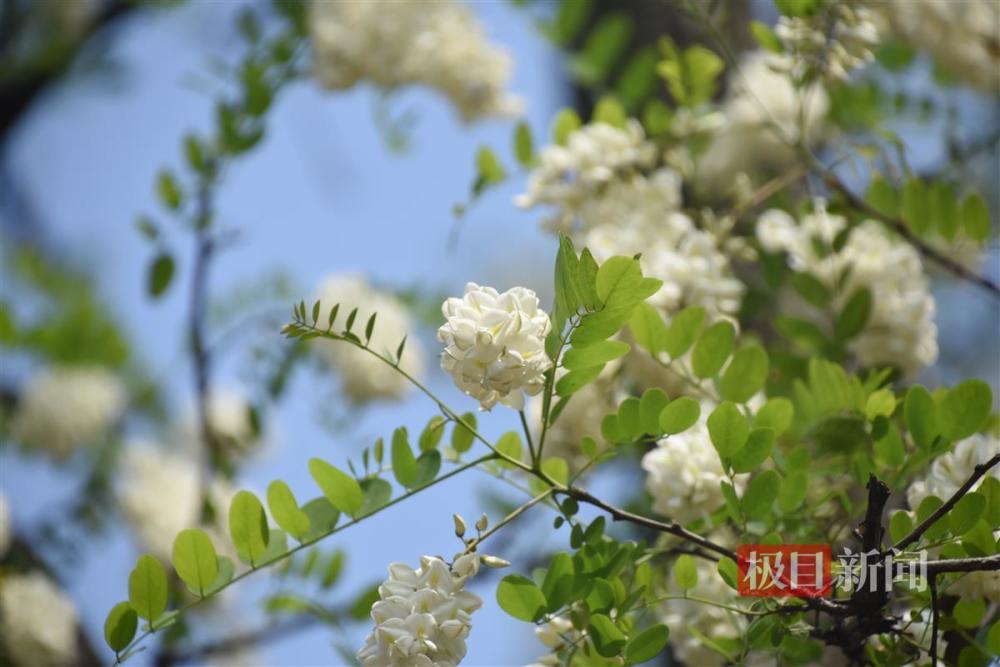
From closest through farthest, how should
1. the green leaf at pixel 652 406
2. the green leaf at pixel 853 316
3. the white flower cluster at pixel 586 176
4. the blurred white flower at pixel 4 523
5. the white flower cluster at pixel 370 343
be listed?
the green leaf at pixel 652 406 → the green leaf at pixel 853 316 → the white flower cluster at pixel 586 176 → the blurred white flower at pixel 4 523 → the white flower cluster at pixel 370 343

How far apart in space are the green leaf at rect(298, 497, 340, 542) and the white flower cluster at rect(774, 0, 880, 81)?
0.41 m

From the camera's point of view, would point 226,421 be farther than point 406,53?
Yes

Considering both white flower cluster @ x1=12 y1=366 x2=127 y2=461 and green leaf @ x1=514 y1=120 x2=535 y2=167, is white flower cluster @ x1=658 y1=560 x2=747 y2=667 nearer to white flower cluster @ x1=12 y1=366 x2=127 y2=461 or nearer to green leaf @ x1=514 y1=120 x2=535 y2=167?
green leaf @ x1=514 y1=120 x2=535 y2=167

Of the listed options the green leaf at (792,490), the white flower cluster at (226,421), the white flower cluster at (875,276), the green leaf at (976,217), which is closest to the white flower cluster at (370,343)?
the white flower cluster at (226,421)

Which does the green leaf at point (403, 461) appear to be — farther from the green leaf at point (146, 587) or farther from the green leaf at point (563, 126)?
the green leaf at point (563, 126)

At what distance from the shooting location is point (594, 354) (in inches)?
20.8

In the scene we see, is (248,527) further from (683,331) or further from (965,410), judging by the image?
(965,410)

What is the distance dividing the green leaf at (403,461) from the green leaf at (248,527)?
2.9 inches

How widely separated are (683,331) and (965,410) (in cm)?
16

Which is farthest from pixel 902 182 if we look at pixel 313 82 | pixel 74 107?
pixel 74 107

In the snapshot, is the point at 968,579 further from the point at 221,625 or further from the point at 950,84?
the point at 221,625

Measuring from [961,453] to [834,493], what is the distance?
7 centimetres

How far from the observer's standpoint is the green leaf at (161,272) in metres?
1.13

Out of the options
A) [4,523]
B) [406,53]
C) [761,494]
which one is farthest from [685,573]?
[4,523]
